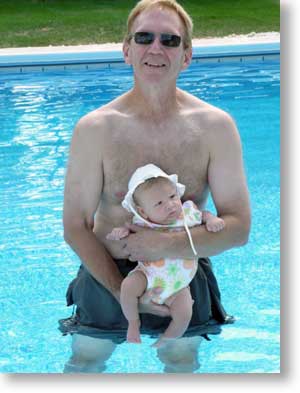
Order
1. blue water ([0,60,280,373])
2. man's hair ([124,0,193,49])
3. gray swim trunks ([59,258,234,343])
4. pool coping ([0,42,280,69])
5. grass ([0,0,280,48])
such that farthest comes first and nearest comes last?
grass ([0,0,280,48]), pool coping ([0,42,280,69]), blue water ([0,60,280,373]), gray swim trunks ([59,258,234,343]), man's hair ([124,0,193,49])

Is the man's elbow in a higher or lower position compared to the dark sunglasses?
lower

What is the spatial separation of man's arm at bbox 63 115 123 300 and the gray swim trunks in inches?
3.8

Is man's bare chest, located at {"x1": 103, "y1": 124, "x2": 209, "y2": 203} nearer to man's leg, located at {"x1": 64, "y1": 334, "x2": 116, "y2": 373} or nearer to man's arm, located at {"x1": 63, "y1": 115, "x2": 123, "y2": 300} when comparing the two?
man's arm, located at {"x1": 63, "y1": 115, "x2": 123, "y2": 300}

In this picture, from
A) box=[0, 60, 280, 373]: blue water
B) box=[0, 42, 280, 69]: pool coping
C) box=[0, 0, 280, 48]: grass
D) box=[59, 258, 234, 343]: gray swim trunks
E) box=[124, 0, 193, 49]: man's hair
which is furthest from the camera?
box=[0, 0, 280, 48]: grass

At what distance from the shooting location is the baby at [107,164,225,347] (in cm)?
293

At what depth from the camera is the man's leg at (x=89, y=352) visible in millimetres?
3215

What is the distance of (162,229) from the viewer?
3.03 metres

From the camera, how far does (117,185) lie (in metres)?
3.10

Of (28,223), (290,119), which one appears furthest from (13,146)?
(290,119)

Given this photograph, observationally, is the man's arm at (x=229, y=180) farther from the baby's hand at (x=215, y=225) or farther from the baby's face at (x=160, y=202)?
the baby's face at (x=160, y=202)

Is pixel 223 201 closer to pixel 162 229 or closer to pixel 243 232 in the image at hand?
pixel 243 232

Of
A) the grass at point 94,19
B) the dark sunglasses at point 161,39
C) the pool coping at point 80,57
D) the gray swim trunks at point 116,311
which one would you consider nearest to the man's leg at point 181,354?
the gray swim trunks at point 116,311

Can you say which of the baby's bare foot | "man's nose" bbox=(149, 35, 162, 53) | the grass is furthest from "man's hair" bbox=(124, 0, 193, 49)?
the grass

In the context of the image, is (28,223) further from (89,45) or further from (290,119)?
(89,45)
